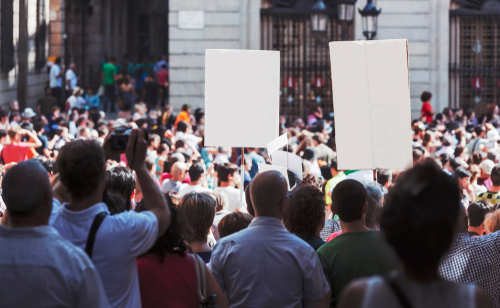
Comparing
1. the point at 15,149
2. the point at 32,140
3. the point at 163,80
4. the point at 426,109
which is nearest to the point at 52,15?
the point at 163,80

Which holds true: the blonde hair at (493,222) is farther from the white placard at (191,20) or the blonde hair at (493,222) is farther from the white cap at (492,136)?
the white placard at (191,20)

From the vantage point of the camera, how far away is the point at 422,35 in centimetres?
1980

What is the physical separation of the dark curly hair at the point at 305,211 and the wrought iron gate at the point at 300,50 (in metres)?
16.0

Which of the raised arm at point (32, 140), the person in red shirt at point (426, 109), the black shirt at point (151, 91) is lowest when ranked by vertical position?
the raised arm at point (32, 140)

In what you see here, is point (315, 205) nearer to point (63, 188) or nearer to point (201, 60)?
point (63, 188)

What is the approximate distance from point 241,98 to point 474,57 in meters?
15.9

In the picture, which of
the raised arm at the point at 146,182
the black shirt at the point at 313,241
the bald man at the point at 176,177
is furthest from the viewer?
the bald man at the point at 176,177

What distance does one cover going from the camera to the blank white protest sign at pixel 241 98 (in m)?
6.40

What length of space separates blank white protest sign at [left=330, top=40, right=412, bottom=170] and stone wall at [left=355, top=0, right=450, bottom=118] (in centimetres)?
1352

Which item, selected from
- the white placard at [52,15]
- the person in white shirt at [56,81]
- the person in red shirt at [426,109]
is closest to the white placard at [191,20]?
the person in white shirt at [56,81]

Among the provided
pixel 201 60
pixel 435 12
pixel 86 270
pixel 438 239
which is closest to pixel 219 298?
pixel 86 270

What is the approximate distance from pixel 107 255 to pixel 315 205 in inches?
62.2

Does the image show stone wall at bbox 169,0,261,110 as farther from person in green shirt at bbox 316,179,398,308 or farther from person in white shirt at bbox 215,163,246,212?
person in green shirt at bbox 316,179,398,308

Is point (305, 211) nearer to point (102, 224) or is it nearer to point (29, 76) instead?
point (102, 224)
